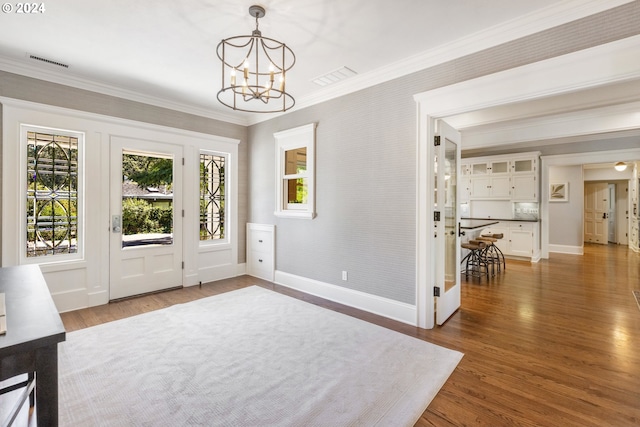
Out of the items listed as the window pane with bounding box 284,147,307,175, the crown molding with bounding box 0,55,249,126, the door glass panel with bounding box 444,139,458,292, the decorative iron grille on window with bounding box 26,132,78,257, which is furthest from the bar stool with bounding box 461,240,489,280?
the decorative iron grille on window with bounding box 26,132,78,257

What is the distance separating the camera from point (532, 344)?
278cm

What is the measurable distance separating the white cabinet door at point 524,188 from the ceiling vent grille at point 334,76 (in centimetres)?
572

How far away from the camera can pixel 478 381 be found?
2.21 metres

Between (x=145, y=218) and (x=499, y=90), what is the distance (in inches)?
178

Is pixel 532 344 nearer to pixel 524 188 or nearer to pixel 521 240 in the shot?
pixel 521 240

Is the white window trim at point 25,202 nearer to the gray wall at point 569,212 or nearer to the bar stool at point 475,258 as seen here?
the bar stool at point 475,258

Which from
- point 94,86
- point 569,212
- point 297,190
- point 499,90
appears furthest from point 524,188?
point 94,86

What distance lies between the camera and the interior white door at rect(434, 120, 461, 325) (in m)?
3.17

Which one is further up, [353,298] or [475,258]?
[475,258]

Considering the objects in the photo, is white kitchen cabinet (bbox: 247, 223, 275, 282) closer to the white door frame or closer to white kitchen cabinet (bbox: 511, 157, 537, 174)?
the white door frame

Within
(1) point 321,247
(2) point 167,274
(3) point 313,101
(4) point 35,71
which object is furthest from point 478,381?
(4) point 35,71

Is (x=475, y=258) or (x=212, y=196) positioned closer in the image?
(x=212, y=196)

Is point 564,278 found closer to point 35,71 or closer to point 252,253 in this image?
point 252,253

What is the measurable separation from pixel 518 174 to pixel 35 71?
8768 millimetres
